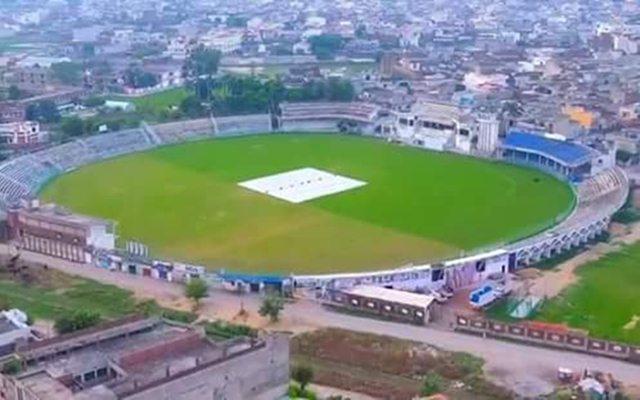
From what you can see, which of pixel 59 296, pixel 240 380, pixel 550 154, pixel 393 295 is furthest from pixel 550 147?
pixel 240 380

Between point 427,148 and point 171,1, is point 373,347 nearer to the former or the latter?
point 427,148

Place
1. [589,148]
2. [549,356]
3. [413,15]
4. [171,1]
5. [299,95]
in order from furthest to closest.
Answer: [171,1] < [413,15] < [299,95] < [589,148] < [549,356]

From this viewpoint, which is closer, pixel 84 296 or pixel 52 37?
pixel 84 296

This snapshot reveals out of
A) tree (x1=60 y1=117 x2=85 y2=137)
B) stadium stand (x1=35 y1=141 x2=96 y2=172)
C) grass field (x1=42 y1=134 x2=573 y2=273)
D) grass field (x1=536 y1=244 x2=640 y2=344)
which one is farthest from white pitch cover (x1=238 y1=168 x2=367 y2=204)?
grass field (x1=536 y1=244 x2=640 y2=344)

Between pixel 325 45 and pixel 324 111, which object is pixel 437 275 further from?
pixel 325 45

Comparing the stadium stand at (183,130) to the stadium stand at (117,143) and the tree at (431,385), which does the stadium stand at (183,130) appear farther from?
the tree at (431,385)

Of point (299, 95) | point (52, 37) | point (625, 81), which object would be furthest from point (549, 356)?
point (52, 37)
